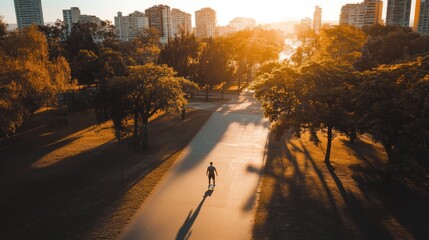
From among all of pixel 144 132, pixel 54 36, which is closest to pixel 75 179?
pixel 144 132

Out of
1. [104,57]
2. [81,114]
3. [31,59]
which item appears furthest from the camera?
[104,57]

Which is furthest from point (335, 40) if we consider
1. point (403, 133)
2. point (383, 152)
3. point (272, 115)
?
point (403, 133)

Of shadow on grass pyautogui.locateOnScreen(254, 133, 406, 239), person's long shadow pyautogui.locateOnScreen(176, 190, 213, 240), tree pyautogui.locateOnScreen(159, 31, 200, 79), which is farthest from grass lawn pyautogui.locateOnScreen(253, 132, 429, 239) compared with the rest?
tree pyautogui.locateOnScreen(159, 31, 200, 79)

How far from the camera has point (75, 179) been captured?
18281mm

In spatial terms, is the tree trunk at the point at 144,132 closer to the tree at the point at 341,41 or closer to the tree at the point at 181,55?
the tree at the point at 181,55

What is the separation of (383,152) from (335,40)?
33737 mm

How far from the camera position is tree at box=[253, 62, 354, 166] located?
18.9 meters

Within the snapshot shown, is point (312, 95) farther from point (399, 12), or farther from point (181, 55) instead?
point (399, 12)

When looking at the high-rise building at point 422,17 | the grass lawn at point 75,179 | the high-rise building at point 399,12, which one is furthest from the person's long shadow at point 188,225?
the high-rise building at point 399,12

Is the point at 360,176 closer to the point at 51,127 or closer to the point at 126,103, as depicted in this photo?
the point at 126,103

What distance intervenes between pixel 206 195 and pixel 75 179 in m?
8.29

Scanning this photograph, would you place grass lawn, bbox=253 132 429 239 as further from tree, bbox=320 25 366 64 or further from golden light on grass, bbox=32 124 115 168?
tree, bbox=320 25 366 64

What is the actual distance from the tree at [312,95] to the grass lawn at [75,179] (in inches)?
337

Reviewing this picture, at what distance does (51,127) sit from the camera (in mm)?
30953
